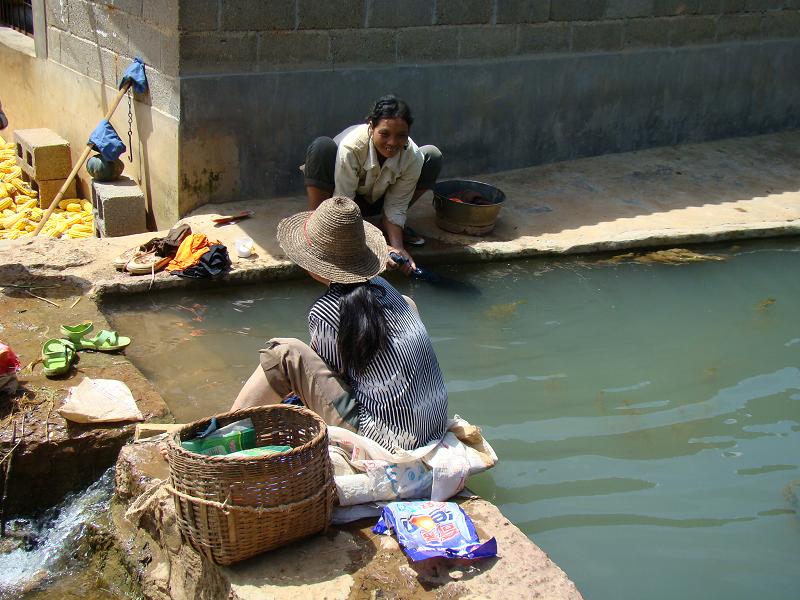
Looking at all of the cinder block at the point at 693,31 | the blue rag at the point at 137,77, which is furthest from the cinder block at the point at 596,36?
the blue rag at the point at 137,77

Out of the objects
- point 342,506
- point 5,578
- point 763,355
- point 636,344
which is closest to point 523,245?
point 636,344

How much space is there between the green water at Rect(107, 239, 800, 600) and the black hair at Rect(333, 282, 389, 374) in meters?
0.95

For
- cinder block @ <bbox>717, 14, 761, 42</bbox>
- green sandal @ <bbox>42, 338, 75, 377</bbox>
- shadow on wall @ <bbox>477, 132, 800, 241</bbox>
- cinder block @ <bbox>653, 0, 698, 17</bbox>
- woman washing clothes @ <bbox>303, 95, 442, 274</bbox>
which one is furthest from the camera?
cinder block @ <bbox>717, 14, 761, 42</bbox>

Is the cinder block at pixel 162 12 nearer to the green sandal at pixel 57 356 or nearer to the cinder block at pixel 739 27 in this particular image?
the green sandal at pixel 57 356

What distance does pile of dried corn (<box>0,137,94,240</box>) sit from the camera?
7.75m

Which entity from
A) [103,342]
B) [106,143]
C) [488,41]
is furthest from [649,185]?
[103,342]

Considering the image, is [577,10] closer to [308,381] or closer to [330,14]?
[330,14]

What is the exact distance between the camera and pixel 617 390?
4988 mm

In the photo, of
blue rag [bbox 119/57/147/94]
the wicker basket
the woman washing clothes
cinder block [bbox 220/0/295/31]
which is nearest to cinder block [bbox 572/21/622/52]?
the woman washing clothes

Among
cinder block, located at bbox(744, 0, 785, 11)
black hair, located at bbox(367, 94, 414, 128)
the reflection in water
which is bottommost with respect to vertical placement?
the reflection in water

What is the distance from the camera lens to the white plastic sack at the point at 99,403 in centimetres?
411

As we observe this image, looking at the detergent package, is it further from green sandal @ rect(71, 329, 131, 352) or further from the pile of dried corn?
the pile of dried corn

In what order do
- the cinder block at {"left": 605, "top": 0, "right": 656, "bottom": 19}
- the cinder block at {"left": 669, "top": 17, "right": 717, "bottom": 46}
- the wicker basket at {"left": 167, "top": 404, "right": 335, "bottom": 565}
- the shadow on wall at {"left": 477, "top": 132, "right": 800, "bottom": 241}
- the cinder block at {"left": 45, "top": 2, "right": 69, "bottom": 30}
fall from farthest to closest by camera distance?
the cinder block at {"left": 669, "top": 17, "right": 717, "bottom": 46} → the cinder block at {"left": 605, "top": 0, "right": 656, "bottom": 19} → the cinder block at {"left": 45, "top": 2, "right": 69, "bottom": 30} → the shadow on wall at {"left": 477, "top": 132, "right": 800, "bottom": 241} → the wicker basket at {"left": 167, "top": 404, "right": 335, "bottom": 565}

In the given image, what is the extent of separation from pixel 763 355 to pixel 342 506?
3.18 meters
